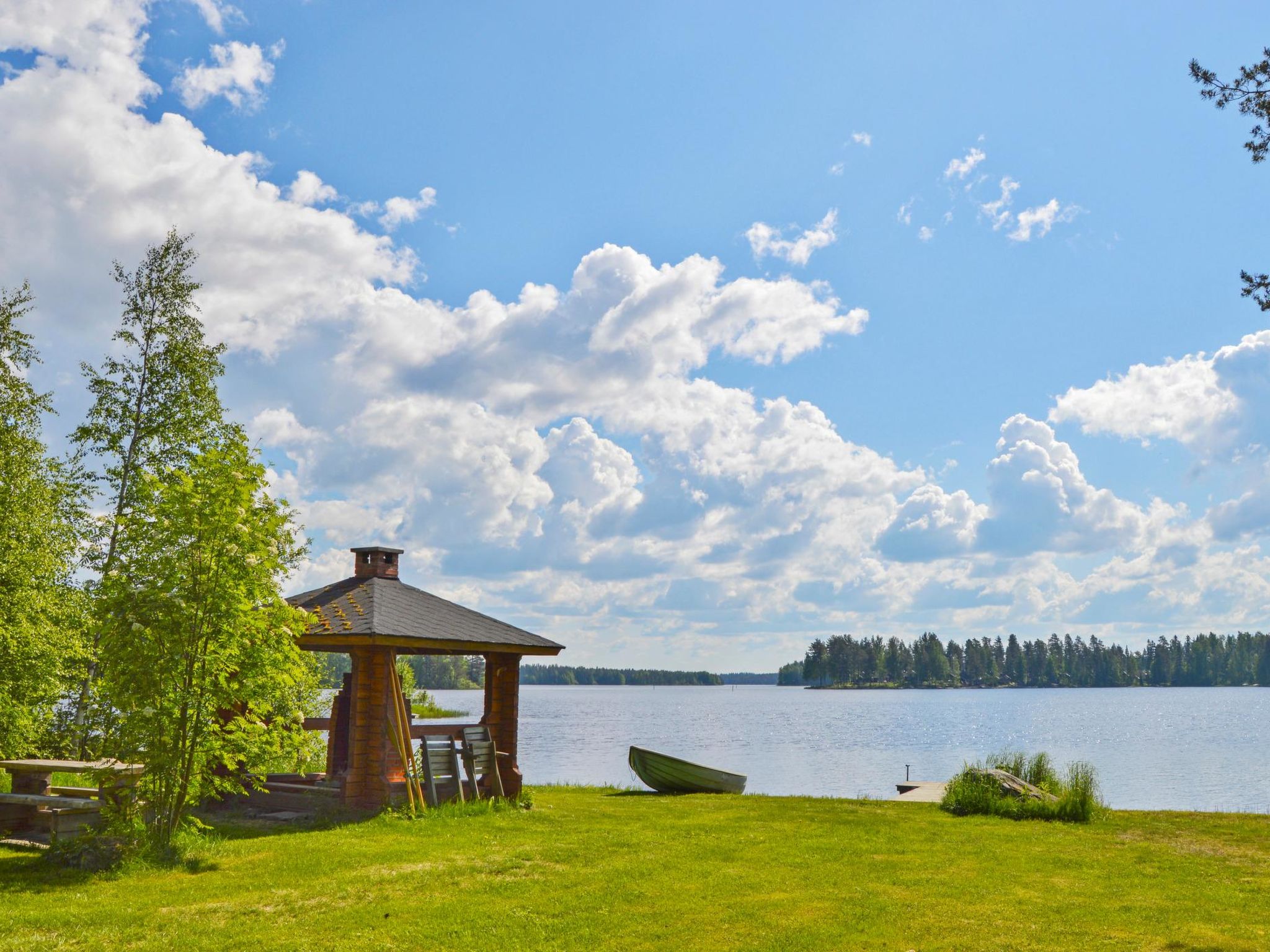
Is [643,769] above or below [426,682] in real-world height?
above

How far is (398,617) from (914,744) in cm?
4840

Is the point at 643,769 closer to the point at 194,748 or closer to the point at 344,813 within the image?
the point at 344,813

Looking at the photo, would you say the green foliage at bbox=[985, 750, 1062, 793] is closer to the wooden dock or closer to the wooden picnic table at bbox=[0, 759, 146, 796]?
the wooden dock

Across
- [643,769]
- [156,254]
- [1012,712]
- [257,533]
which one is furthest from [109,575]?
[1012,712]

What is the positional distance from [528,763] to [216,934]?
35607 millimetres

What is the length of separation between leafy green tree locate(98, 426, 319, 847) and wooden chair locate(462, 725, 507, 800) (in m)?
4.70

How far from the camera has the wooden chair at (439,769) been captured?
1597 centimetres

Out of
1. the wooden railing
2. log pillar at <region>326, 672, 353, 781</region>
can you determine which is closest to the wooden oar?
the wooden railing

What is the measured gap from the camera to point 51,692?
19750 mm

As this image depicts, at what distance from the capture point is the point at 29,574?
19.5 metres

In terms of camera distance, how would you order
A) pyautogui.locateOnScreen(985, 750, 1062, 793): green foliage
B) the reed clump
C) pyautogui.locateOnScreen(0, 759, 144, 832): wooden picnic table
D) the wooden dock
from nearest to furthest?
1. pyautogui.locateOnScreen(0, 759, 144, 832): wooden picnic table
2. the reed clump
3. pyautogui.locateOnScreen(985, 750, 1062, 793): green foliage
4. the wooden dock

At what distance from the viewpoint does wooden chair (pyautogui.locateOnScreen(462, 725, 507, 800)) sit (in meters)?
16.8

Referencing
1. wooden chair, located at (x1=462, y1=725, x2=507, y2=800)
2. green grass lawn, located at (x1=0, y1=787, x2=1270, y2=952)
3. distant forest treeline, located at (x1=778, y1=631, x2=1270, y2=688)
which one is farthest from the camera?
distant forest treeline, located at (x1=778, y1=631, x2=1270, y2=688)

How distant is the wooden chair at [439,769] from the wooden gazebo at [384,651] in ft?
1.20
